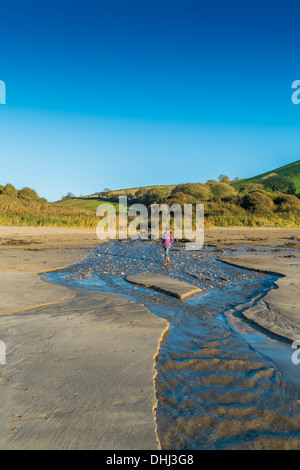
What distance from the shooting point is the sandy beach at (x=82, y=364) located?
2457 mm

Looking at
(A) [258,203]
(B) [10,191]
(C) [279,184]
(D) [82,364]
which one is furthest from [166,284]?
(C) [279,184]

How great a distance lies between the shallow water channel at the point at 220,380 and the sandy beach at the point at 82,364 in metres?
0.19

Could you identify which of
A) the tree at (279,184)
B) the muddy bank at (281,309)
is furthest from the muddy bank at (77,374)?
the tree at (279,184)

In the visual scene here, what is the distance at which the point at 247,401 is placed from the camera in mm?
3057

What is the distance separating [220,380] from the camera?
136 inches

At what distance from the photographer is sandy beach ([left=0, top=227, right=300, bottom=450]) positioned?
2457mm

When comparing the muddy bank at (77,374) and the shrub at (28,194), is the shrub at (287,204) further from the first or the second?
the muddy bank at (77,374)

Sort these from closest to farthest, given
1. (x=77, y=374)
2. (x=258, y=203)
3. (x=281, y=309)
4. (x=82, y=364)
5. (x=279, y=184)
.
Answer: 1. (x=77, y=374)
2. (x=82, y=364)
3. (x=281, y=309)
4. (x=258, y=203)
5. (x=279, y=184)

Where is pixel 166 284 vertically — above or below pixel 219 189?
below

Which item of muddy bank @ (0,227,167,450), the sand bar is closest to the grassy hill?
the sand bar

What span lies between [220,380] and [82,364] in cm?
150

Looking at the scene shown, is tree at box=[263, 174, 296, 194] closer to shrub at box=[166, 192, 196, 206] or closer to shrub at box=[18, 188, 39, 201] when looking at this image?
shrub at box=[166, 192, 196, 206]

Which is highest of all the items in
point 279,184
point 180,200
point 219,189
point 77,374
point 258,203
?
point 279,184

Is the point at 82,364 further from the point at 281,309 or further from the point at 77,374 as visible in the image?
the point at 281,309
